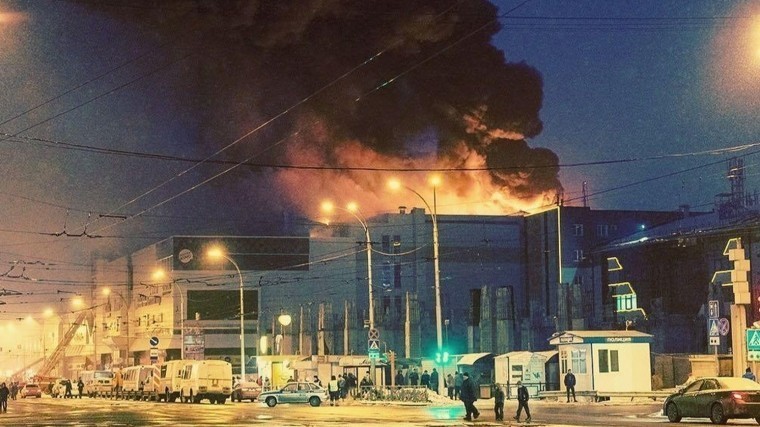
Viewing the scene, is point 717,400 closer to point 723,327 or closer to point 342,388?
point 723,327

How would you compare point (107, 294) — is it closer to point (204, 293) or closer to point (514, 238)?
point (204, 293)

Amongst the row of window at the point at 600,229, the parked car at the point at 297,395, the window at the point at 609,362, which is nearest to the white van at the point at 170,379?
A: the parked car at the point at 297,395

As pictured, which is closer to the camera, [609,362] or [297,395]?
[609,362]

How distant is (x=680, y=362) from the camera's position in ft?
178

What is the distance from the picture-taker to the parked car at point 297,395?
47.8 metres

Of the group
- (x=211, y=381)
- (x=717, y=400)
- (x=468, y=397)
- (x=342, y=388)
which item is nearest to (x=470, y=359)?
(x=342, y=388)

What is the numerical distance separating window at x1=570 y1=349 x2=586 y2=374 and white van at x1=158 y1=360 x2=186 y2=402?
2099 centimetres

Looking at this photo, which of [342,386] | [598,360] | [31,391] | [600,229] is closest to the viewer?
[598,360]

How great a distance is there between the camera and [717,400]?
28391 millimetres

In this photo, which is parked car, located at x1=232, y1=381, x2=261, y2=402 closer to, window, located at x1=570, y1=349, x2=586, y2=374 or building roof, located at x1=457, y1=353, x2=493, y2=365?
building roof, located at x1=457, y1=353, x2=493, y2=365

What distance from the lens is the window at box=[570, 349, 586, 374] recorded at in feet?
154

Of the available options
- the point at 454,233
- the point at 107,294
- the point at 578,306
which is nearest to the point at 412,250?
the point at 454,233

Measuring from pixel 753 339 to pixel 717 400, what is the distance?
10.00 ft

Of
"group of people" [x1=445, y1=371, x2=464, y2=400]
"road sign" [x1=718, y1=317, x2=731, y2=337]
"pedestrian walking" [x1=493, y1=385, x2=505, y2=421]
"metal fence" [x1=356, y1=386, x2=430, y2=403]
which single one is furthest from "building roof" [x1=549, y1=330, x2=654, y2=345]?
"pedestrian walking" [x1=493, y1=385, x2=505, y2=421]
